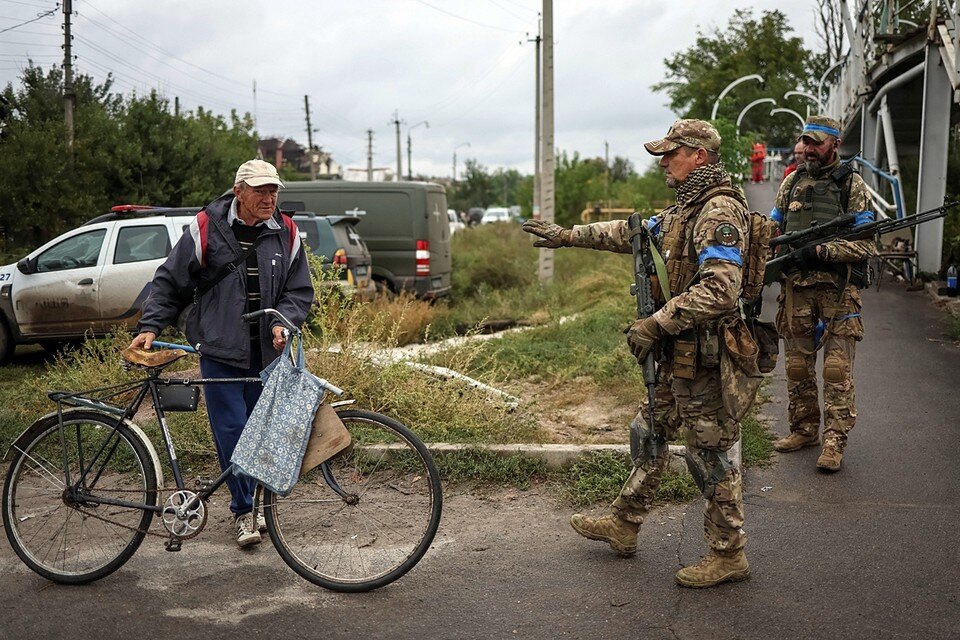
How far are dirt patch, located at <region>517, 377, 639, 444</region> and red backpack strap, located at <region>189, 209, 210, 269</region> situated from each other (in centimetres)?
286

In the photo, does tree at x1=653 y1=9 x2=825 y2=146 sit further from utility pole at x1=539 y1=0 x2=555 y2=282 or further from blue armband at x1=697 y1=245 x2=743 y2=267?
blue armband at x1=697 y1=245 x2=743 y2=267

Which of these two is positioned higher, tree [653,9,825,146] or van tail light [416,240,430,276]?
tree [653,9,825,146]

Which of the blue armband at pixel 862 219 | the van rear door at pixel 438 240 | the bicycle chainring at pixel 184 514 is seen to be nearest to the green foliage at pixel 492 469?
the bicycle chainring at pixel 184 514

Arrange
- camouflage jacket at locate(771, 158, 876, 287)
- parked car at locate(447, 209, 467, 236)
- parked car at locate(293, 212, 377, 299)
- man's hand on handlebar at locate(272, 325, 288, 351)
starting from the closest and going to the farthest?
1. man's hand on handlebar at locate(272, 325, 288, 351)
2. camouflage jacket at locate(771, 158, 876, 287)
3. parked car at locate(293, 212, 377, 299)
4. parked car at locate(447, 209, 467, 236)

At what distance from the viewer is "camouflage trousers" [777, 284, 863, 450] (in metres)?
5.87

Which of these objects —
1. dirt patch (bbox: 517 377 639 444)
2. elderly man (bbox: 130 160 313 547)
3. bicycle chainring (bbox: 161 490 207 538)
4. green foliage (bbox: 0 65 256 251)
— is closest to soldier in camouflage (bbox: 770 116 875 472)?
dirt patch (bbox: 517 377 639 444)

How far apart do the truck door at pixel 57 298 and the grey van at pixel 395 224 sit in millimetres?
5114

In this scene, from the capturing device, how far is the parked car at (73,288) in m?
11.1

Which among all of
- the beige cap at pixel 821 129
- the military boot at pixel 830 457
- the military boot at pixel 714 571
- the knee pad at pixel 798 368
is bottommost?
the military boot at pixel 714 571

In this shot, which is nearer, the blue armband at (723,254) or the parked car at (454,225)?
the blue armband at (723,254)

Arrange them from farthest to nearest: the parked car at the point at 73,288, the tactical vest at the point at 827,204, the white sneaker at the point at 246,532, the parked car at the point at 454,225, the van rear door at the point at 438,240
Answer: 1. the parked car at the point at 454,225
2. the van rear door at the point at 438,240
3. the parked car at the point at 73,288
4. the tactical vest at the point at 827,204
5. the white sneaker at the point at 246,532

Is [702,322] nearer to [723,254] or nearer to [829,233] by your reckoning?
[723,254]

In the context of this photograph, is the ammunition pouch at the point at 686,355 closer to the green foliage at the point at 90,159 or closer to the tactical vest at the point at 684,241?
the tactical vest at the point at 684,241

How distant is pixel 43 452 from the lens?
450 cm
